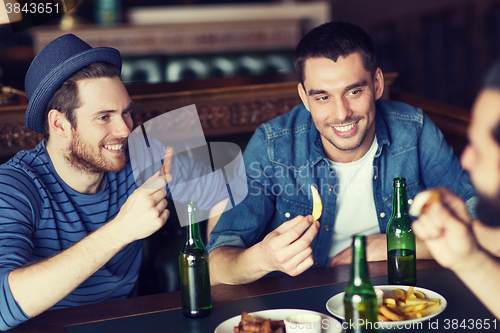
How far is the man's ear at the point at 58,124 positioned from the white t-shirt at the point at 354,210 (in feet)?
2.84

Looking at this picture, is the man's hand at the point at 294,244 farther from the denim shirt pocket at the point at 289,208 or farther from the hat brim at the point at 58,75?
the hat brim at the point at 58,75

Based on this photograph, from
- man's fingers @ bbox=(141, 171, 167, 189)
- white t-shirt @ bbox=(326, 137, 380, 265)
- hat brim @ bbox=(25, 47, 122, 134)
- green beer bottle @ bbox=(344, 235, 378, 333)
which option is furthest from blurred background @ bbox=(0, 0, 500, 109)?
green beer bottle @ bbox=(344, 235, 378, 333)

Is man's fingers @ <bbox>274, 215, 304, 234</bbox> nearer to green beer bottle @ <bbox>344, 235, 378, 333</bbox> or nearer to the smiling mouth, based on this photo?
green beer bottle @ <bbox>344, 235, 378, 333</bbox>

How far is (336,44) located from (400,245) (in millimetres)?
634

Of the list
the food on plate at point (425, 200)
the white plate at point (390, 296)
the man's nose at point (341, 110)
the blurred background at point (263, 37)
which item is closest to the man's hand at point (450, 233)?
the food on plate at point (425, 200)

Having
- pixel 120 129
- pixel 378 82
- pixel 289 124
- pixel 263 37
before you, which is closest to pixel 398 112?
pixel 378 82

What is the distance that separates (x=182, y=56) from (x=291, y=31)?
6.83 feet

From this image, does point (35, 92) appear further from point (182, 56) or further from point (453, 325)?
point (182, 56)

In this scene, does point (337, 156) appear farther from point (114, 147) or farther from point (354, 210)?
point (114, 147)

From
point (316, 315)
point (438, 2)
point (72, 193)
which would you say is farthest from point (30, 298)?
point (438, 2)

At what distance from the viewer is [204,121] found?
2.07 meters

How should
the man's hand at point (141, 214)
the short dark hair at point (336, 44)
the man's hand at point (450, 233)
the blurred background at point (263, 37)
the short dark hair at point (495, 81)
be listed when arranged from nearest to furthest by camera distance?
the short dark hair at point (495, 81) → the man's hand at point (450, 233) → the man's hand at point (141, 214) → the short dark hair at point (336, 44) → the blurred background at point (263, 37)

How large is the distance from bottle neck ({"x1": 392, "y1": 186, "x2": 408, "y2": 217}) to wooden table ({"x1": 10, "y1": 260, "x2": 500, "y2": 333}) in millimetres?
156

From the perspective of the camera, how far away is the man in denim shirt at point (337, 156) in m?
1.47
